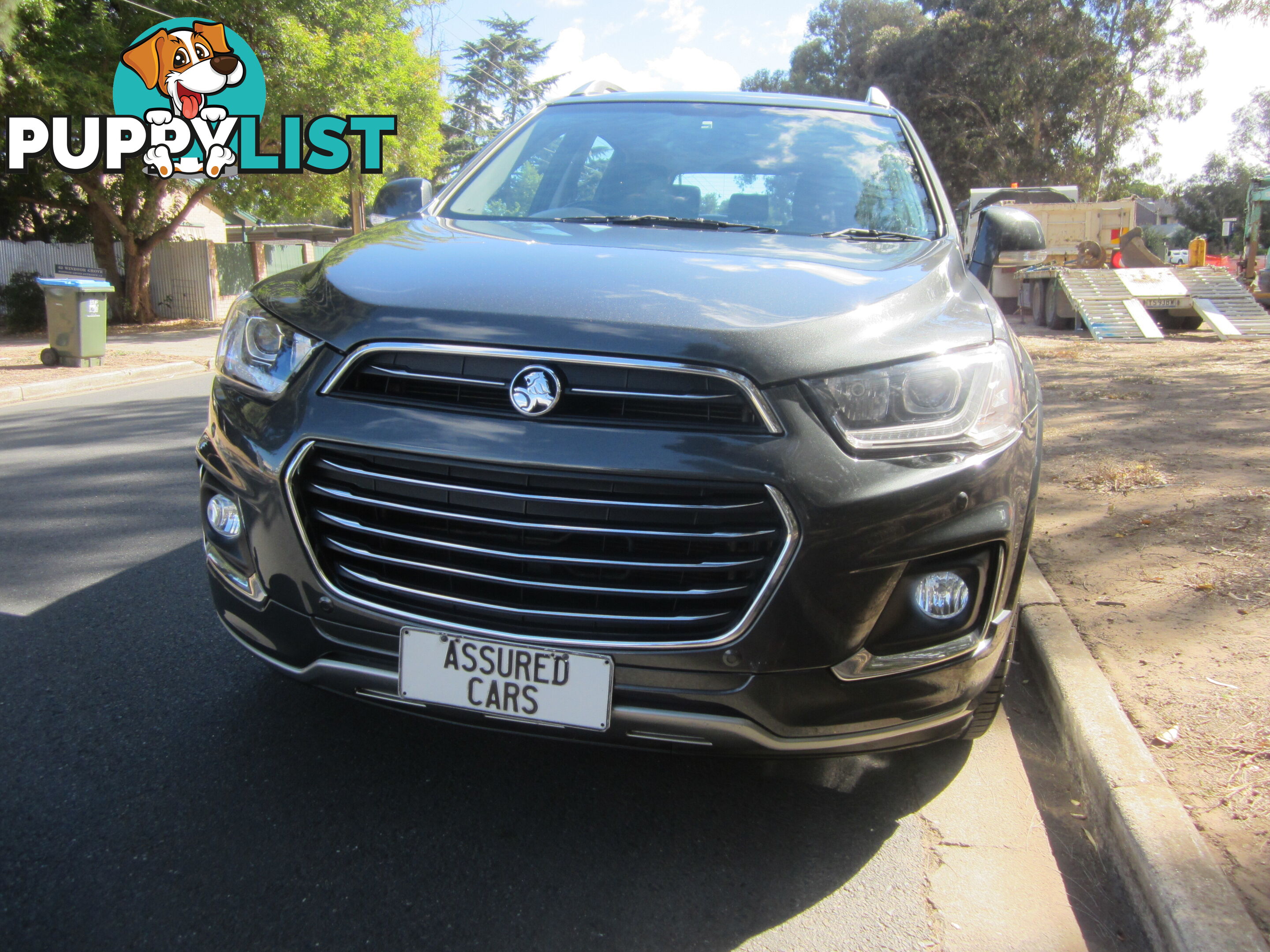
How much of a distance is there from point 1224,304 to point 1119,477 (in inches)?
560

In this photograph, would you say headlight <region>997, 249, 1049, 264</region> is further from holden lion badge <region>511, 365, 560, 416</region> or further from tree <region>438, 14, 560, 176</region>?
tree <region>438, 14, 560, 176</region>

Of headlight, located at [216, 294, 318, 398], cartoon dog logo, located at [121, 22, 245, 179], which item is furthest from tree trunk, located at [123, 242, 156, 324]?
headlight, located at [216, 294, 318, 398]

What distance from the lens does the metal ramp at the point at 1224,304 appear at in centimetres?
Result: 1630

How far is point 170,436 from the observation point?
7379 mm

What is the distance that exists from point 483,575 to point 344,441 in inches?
15.9

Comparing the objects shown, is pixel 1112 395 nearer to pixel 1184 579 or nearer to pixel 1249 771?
pixel 1184 579

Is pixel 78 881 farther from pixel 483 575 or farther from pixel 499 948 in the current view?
pixel 483 575

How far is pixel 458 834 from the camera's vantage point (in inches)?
91.7

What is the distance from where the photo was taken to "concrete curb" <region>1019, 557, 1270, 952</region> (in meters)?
1.95

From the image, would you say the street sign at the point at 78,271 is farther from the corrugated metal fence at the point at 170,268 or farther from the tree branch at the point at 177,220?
the tree branch at the point at 177,220

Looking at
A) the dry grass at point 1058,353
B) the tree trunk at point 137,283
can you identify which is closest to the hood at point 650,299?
the dry grass at point 1058,353

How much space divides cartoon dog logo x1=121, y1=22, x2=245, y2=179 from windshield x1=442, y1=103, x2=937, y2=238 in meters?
17.8

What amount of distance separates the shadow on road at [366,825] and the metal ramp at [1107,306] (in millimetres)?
15136

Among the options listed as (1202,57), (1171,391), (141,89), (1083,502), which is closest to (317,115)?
(141,89)
